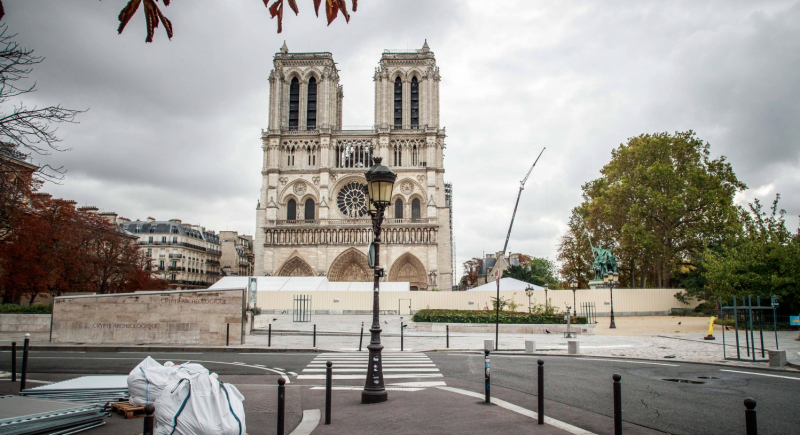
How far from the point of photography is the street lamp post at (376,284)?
7.11m

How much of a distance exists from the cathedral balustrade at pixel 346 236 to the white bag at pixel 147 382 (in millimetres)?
41641

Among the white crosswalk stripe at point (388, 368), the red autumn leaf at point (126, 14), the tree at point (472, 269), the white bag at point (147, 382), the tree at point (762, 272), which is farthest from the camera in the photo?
the tree at point (472, 269)

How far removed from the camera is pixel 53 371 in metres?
10.4

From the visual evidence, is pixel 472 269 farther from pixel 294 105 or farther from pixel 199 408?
pixel 199 408

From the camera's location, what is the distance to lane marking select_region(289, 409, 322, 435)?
5824mm

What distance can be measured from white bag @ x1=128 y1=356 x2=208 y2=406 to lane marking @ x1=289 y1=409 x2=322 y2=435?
1.59 metres

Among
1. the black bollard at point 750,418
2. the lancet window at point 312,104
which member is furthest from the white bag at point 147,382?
the lancet window at point 312,104

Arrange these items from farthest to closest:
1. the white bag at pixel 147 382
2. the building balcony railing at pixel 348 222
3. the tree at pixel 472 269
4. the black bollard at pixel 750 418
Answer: the tree at pixel 472 269 → the building balcony railing at pixel 348 222 → the white bag at pixel 147 382 → the black bollard at pixel 750 418

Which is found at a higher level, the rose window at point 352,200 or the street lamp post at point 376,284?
the rose window at point 352,200

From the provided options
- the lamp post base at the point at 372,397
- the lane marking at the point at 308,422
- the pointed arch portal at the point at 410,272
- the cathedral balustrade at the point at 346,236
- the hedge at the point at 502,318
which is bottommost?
the lane marking at the point at 308,422

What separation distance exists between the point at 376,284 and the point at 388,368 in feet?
12.9

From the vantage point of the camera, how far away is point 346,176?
167ft

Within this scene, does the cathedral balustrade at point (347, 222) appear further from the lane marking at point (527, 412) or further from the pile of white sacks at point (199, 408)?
the pile of white sacks at point (199, 408)

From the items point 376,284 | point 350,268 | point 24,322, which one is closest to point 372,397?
point 376,284
